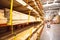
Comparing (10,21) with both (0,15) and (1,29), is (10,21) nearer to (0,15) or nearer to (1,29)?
(0,15)

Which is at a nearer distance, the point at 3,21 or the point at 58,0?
the point at 3,21

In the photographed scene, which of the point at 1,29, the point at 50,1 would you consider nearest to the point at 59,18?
the point at 50,1

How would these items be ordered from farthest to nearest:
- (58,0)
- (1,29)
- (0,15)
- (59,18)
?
(59,18) → (58,0) → (1,29) → (0,15)

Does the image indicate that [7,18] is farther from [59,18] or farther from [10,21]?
[59,18]

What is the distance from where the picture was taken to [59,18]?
60.4ft

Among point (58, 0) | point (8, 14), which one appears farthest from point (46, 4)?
point (8, 14)

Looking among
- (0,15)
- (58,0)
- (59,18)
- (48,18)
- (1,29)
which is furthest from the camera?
(48,18)

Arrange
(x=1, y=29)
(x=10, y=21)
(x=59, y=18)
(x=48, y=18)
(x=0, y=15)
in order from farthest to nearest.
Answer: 1. (x=48, y=18)
2. (x=59, y=18)
3. (x=1, y=29)
4. (x=10, y=21)
5. (x=0, y=15)

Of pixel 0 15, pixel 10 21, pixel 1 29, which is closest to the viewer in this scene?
pixel 0 15

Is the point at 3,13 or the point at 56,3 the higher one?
the point at 56,3

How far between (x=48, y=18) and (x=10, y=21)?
1904 centimetres

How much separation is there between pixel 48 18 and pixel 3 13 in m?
19.1

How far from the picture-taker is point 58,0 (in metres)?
10.8

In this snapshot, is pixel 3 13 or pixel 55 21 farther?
pixel 55 21
